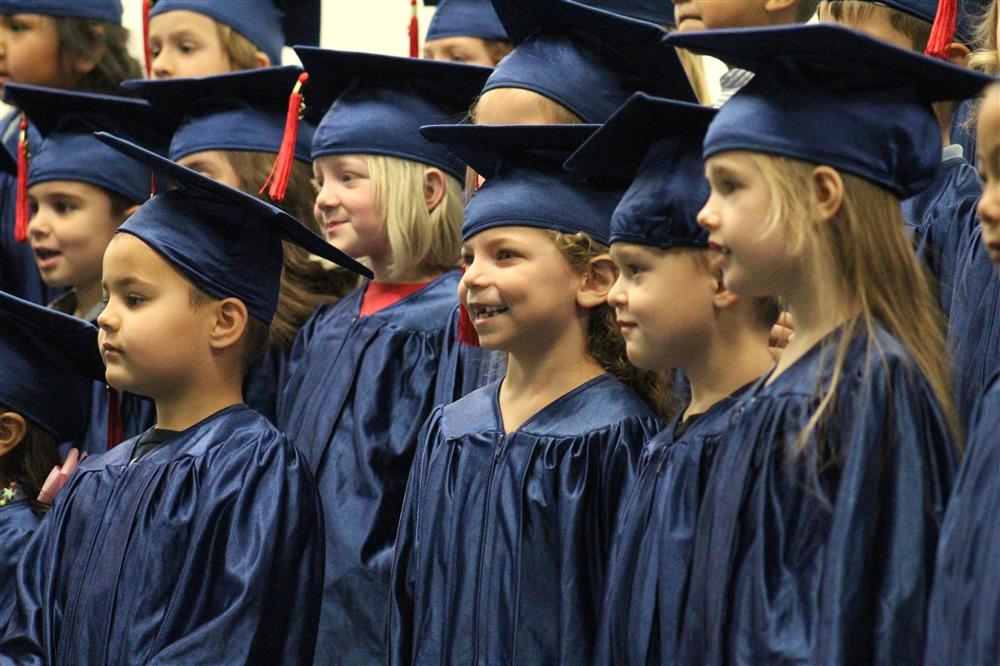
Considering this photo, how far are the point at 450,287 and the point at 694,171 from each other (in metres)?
1.38

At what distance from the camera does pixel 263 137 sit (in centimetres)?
462

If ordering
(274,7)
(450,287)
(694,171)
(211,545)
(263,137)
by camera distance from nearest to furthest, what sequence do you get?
Answer: (694,171) < (211,545) < (450,287) < (263,137) < (274,7)

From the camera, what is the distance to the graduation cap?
8.13 ft

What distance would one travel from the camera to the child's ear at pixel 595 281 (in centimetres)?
333

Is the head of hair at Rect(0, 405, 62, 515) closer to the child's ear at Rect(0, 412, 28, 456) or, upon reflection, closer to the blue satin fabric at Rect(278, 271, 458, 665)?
the child's ear at Rect(0, 412, 28, 456)

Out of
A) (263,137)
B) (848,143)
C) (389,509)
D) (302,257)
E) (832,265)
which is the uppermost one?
(848,143)

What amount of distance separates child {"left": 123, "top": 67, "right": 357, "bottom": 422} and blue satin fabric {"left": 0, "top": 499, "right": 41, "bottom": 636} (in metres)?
0.91

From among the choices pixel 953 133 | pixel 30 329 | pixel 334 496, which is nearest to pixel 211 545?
pixel 334 496

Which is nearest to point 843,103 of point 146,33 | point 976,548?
point 976,548

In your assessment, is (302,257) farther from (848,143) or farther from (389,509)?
(848,143)

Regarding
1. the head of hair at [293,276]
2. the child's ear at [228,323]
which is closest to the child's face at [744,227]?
the child's ear at [228,323]

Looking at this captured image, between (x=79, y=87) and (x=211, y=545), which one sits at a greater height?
(x=79, y=87)

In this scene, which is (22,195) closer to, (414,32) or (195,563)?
(414,32)

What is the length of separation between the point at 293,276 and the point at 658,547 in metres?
2.10
